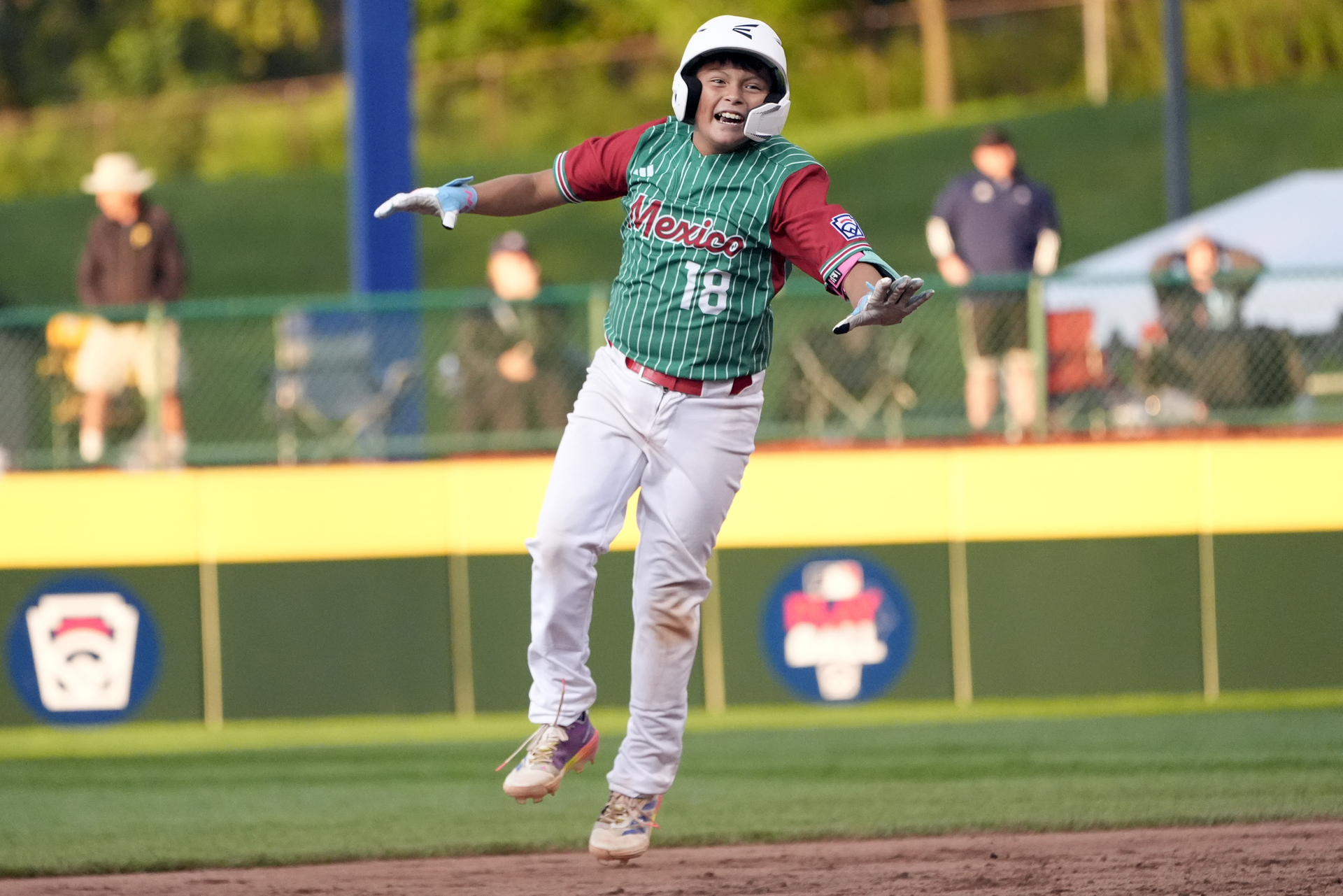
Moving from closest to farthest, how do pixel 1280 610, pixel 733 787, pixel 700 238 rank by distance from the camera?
pixel 700 238 → pixel 733 787 → pixel 1280 610

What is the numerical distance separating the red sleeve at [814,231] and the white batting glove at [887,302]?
33 centimetres

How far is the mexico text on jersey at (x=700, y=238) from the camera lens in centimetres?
579

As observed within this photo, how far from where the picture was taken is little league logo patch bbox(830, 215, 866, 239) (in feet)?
18.2

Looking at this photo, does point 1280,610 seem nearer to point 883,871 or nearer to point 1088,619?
point 1088,619

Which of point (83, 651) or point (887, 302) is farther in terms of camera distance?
point (83, 651)

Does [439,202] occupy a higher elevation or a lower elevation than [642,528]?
higher

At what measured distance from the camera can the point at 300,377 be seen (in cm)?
1098

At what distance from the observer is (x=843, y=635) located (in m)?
10.3

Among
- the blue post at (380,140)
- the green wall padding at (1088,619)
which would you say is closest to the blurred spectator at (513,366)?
the blue post at (380,140)

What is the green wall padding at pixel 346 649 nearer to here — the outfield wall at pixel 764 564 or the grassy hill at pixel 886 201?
the outfield wall at pixel 764 564

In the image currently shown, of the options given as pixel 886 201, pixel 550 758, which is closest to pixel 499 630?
pixel 550 758

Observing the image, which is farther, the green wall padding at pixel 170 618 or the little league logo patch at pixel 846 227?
the green wall padding at pixel 170 618

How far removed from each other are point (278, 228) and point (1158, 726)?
25.8 m

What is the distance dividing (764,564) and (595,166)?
4.58m
